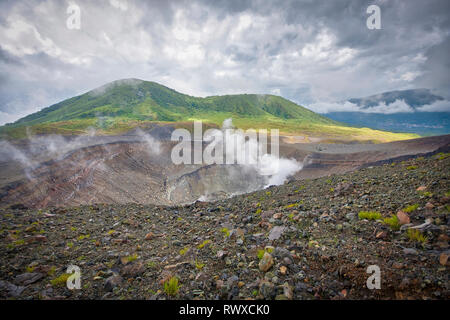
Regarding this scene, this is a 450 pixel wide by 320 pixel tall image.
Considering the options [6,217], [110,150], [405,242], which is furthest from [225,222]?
[110,150]

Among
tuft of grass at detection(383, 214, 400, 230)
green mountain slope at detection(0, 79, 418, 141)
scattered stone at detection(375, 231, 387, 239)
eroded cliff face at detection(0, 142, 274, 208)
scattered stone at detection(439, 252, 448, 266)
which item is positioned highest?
green mountain slope at detection(0, 79, 418, 141)

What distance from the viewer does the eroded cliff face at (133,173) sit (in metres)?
25.0

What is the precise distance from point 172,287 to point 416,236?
5.40m

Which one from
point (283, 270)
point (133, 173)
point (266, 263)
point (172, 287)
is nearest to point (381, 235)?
point (283, 270)

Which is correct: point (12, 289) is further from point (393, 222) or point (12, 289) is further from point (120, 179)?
point (120, 179)

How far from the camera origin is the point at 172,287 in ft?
13.7

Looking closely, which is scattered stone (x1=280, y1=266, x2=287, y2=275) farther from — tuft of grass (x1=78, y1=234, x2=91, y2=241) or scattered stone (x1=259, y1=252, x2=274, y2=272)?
tuft of grass (x1=78, y1=234, x2=91, y2=241)

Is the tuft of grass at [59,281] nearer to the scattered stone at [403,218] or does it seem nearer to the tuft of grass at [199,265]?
the tuft of grass at [199,265]

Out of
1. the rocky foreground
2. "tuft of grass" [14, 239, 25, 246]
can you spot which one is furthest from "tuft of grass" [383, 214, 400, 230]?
"tuft of grass" [14, 239, 25, 246]

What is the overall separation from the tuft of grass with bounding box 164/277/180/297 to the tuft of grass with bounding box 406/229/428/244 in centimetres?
523

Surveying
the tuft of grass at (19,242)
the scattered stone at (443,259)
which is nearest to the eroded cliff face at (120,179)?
the tuft of grass at (19,242)

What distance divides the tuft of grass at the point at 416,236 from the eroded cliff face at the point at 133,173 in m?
31.4

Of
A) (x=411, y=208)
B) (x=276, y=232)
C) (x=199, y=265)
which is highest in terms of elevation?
(x=411, y=208)

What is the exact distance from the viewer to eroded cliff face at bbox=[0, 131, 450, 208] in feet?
82.1
